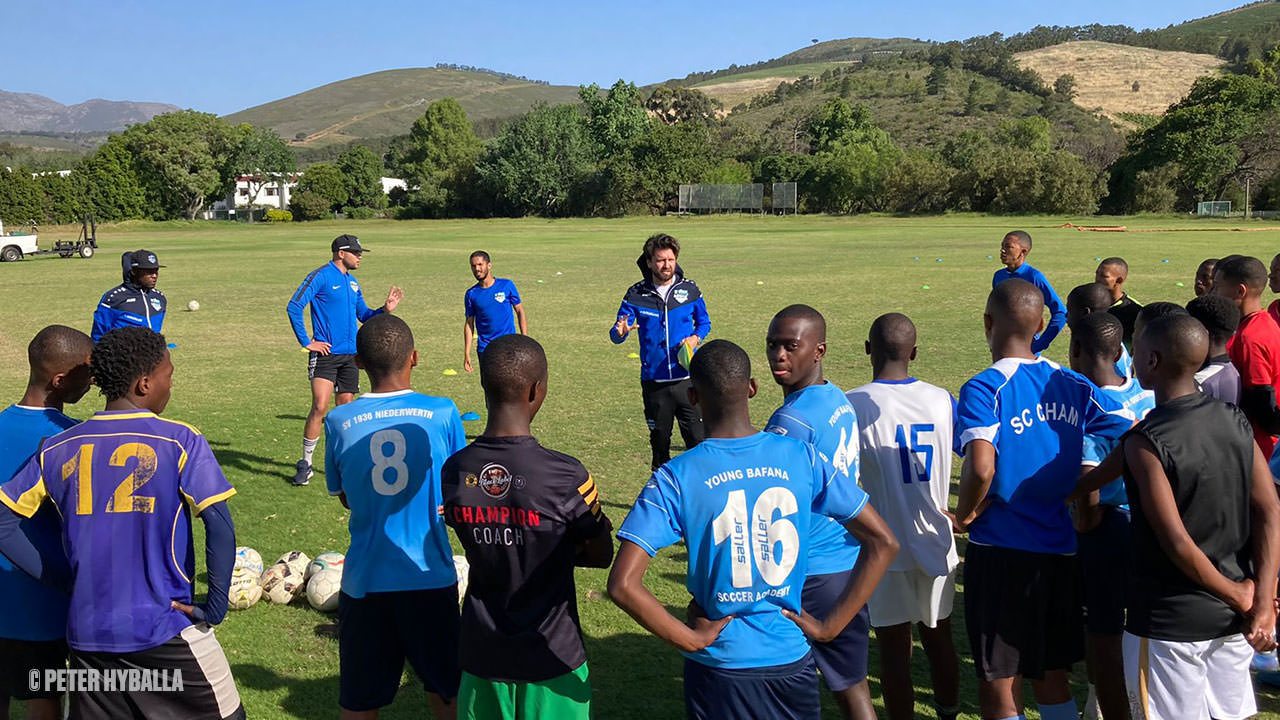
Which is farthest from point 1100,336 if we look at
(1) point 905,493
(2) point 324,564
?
(2) point 324,564

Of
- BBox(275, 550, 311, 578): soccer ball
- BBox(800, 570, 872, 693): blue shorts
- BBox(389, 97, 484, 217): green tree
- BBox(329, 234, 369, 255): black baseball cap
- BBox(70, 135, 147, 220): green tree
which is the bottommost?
BBox(275, 550, 311, 578): soccer ball

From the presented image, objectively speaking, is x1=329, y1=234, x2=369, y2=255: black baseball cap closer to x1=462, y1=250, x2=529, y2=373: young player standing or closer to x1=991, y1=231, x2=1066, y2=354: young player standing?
x1=462, y1=250, x2=529, y2=373: young player standing

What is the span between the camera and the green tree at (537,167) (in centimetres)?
8725

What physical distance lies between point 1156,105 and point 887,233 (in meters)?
149

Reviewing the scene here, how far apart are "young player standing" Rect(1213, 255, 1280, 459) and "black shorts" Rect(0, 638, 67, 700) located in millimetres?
5884

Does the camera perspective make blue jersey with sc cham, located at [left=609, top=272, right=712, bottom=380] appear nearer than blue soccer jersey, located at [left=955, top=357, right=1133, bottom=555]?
No

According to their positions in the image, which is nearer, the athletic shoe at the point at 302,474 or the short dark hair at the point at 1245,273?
the short dark hair at the point at 1245,273

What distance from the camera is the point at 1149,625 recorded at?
3557 millimetres

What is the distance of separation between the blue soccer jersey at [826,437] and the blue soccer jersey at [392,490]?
1.40m

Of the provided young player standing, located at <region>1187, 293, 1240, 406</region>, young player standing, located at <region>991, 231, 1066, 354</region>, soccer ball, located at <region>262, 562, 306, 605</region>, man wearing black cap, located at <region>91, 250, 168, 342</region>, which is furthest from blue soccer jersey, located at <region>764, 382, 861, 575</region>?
man wearing black cap, located at <region>91, 250, 168, 342</region>

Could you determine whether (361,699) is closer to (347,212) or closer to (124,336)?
(124,336)

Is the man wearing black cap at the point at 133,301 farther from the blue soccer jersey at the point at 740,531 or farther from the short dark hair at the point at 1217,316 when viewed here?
the short dark hair at the point at 1217,316

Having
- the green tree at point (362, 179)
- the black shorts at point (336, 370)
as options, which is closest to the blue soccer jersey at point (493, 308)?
the black shorts at point (336, 370)

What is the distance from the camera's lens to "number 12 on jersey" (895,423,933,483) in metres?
4.30
